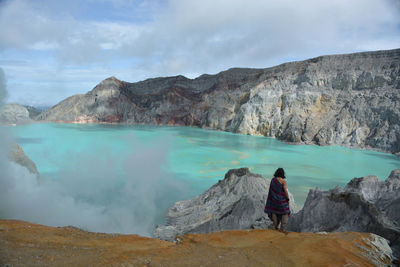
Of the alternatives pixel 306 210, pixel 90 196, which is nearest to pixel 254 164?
pixel 90 196

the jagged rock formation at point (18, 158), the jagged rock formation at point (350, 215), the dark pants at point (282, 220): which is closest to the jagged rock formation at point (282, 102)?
the jagged rock formation at point (350, 215)

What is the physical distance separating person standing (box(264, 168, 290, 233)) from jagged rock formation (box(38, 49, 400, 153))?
122 ft

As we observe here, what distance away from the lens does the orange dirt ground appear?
385cm

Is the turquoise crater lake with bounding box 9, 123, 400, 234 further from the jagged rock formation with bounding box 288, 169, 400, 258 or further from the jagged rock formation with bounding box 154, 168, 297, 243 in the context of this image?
the jagged rock formation with bounding box 288, 169, 400, 258

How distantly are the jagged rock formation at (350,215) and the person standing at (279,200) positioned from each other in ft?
3.50

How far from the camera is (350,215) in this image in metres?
6.21

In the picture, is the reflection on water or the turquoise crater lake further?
the reflection on water

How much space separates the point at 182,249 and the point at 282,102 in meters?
51.6

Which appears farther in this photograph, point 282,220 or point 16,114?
point 16,114

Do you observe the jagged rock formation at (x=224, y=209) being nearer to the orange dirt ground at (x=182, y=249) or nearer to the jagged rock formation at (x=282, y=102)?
the orange dirt ground at (x=182, y=249)

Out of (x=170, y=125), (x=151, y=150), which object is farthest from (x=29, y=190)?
(x=170, y=125)

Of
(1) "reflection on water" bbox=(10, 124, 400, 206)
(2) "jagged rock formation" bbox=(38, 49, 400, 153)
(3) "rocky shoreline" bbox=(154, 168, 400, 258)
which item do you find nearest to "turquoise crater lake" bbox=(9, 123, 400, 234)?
(1) "reflection on water" bbox=(10, 124, 400, 206)

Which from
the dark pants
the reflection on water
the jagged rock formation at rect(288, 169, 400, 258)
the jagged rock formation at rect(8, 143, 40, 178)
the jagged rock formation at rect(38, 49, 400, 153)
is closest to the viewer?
the jagged rock formation at rect(288, 169, 400, 258)

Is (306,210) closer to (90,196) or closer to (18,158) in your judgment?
(90,196)
